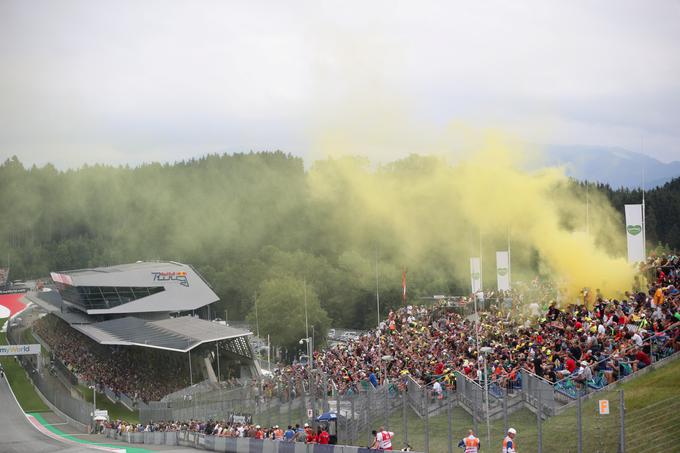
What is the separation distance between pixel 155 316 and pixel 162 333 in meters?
21.0

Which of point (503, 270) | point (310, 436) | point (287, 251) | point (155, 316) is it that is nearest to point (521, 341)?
point (310, 436)

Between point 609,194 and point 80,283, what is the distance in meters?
59.5

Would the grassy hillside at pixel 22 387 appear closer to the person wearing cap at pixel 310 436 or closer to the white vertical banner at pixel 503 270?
the white vertical banner at pixel 503 270

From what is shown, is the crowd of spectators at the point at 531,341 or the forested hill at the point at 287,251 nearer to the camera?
the crowd of spectators at the point at 531,341

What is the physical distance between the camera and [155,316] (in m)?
101

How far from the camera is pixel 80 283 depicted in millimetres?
94875

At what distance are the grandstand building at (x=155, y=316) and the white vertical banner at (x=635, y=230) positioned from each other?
41539 millimetres

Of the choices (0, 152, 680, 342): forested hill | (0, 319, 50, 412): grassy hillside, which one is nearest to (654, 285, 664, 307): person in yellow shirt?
(0, 319, 50, 412): grassy hillside

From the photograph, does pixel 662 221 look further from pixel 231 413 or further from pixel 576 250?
pixel 231 413

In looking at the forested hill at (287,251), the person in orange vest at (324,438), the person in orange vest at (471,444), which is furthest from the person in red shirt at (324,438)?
the forested hill at (287,251)

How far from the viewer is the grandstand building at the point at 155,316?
3146 inches

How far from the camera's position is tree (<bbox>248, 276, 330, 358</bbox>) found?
4318 inches

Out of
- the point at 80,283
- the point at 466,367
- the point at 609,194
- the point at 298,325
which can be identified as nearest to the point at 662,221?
the point at 609,194

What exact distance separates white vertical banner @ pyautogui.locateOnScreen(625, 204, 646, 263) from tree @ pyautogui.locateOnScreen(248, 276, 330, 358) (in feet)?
229
